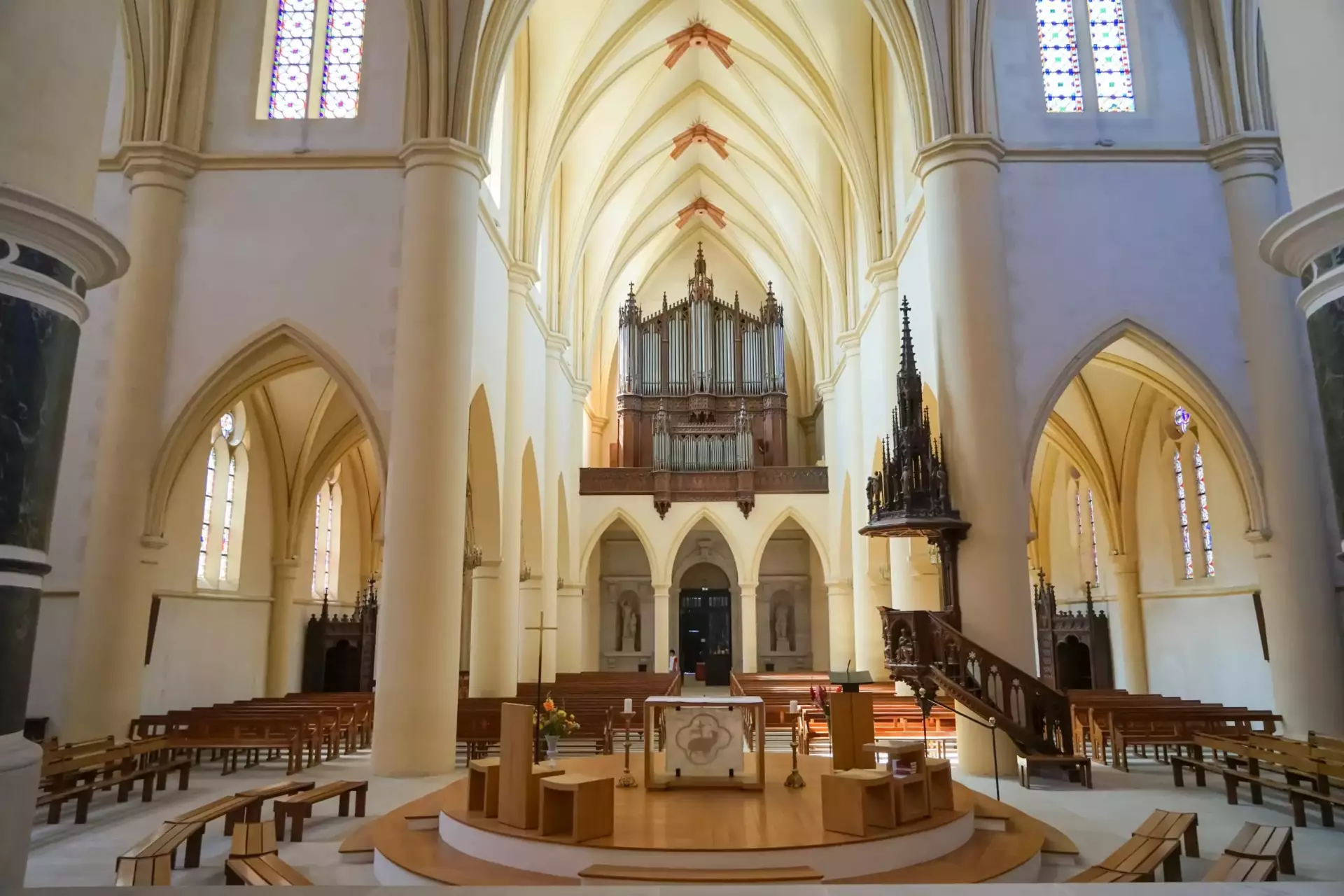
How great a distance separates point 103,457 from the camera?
11.8 meters

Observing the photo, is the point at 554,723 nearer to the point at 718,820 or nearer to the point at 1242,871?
the point at 718,820

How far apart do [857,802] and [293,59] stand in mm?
12888

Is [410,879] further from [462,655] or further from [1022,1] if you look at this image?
[462,655]

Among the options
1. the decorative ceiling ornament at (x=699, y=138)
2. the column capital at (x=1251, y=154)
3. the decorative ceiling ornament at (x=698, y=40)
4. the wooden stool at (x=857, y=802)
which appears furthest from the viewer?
the decorative ceiling ornament at (x=699, y=138)

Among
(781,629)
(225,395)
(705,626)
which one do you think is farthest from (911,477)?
(705,626)

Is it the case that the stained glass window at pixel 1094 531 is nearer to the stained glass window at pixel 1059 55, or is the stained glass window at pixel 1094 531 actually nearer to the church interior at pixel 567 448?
the church interior at pixel 567 448

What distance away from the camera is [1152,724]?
451 inches

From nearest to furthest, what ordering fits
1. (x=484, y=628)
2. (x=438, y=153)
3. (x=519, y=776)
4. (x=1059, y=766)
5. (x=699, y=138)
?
(x=519, y=776), (x=1059, y=766), (x=438, y=153), (x=484, y=628), (x=699, y=138)

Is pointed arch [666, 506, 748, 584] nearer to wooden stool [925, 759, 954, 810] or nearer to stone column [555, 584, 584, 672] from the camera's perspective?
stone column [555, 584, 584, 672]

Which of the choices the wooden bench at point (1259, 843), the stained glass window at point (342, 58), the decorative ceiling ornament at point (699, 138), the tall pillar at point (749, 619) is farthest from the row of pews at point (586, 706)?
the decorative ceiling ornament at point (699, 138)

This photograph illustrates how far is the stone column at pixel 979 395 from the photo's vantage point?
11.2 m

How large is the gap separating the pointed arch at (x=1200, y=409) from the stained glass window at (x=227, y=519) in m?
13.1

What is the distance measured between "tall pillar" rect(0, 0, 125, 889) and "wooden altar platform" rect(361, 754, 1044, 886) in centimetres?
241

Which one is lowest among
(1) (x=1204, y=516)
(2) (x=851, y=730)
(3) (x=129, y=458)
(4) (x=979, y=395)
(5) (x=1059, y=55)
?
(2) (x=851, y=730)
